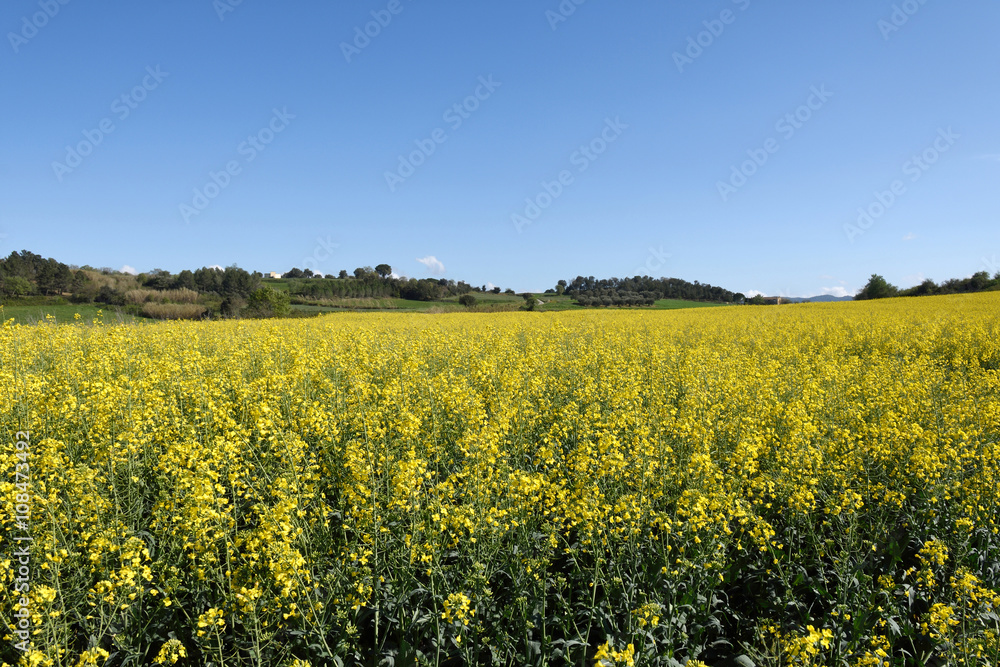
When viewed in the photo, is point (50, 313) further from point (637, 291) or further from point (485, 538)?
point (637, 291)

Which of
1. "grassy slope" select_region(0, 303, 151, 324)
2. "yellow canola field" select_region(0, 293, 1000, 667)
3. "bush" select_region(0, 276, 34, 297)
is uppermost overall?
"bush" select_region(0, 276, 34, 297)

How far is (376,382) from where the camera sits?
8508 millimetres

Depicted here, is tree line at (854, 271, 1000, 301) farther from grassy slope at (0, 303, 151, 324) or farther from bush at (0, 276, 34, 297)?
bush at (0, 276, 34, 297)

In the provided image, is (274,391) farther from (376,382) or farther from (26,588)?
(26,588)

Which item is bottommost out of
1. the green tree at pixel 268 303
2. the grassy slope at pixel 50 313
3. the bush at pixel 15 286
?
the grassy slope at pixel 50 313

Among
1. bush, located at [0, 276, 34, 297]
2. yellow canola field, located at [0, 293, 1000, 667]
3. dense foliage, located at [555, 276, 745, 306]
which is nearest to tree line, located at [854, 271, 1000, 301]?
dense foliage, located at [555, 276, 745, 306]

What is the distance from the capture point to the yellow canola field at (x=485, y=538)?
299 cm

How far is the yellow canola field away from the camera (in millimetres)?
2990

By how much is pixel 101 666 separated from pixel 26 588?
775mm

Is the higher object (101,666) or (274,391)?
(274,391)

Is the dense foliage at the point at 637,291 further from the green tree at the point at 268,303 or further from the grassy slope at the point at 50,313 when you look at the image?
the grassy slope at the point at 50,313

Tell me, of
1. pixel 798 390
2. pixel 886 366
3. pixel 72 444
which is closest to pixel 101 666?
pixel 72 444

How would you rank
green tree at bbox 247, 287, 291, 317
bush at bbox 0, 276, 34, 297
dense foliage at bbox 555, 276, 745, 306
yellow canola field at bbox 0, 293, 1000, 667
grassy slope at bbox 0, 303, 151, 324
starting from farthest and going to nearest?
dense foliage at bbox 555, 276, 745, 306 → green tree at bbox 247, 287, 291, 317 → bush at bbox 0, 276, 34, 297 → grassy slope at bbox 0, 303, 151, 324 → yellow canola field at bbox 0, 293, 1000, 667

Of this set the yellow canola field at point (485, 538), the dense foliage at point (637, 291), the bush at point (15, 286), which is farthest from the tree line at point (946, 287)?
the bush at point (15, 286)
